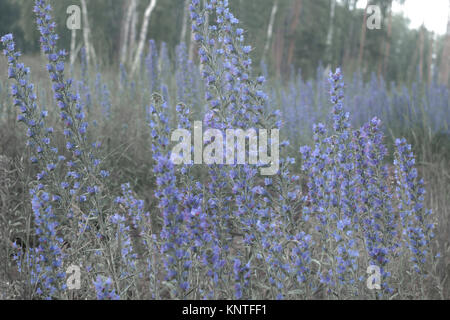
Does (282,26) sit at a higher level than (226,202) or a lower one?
higher

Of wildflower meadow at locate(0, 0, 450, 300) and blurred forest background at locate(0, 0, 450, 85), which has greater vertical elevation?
blurred forest background at locate(0, 0, 450, 85)

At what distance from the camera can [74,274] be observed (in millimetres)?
2096

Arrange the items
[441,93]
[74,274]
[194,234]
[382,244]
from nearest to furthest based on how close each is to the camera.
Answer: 1. [194,234]
2. [74,274]
3. [382,244]
4. [441,93]

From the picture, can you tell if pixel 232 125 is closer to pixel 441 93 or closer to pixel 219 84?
pixel 219 84

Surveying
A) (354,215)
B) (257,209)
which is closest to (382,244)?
(354,215)

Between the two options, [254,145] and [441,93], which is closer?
[254,145]

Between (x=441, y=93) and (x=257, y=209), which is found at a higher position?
(x=441, y=93)

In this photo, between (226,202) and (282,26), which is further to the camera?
(282,26)

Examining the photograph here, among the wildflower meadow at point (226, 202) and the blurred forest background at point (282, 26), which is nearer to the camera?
the wildflower meadow at point (226, 202)

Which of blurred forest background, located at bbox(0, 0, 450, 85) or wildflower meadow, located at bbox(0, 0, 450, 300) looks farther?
blurred forest background, located at bbox(0, 0, 450, 85)

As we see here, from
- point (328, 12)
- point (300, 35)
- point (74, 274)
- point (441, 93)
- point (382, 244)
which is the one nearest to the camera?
point (74, 274)

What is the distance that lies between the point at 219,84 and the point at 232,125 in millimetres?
217

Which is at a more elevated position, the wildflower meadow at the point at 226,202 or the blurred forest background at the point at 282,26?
the blurred forest background at the point at 282,26

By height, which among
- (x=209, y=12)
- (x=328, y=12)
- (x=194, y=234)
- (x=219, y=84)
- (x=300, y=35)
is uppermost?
(x=328, y=12)
